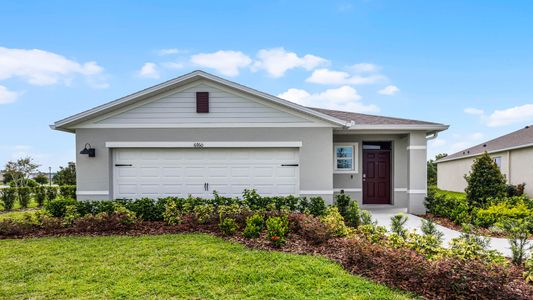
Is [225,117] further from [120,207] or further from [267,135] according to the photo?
[120,207]

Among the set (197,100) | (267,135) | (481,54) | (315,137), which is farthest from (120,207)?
(481,54)

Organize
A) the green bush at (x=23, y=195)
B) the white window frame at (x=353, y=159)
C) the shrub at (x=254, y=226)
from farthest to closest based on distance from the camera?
1. the green bush at (x=23, y=195)
2. the white window frame at (x=353, y=159)
3. the shrub at (x=254, y=226)

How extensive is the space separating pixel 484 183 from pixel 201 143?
1013cm

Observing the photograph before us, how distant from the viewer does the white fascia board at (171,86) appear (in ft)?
29.4

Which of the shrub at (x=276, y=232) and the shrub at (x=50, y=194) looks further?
the shrub at (x=50, y=194)

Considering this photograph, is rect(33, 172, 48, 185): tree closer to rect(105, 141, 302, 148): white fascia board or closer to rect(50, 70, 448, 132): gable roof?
rect(50, 70, 448, 132): gable roof

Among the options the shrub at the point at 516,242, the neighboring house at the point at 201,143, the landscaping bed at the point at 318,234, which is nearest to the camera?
the landscaping bed at the point at 318,234

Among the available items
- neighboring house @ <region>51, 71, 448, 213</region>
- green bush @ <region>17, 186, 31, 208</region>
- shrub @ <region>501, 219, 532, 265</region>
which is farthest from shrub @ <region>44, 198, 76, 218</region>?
shrub @ <region>501, 219, 532, 265</region>

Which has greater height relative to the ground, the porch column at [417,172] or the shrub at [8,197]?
the porch column at [417,172]

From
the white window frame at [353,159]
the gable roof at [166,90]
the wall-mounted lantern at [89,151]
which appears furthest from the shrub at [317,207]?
the wall-mounted lantern at [89,151]

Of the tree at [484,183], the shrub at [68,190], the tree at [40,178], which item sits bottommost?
the tree at [40,178]

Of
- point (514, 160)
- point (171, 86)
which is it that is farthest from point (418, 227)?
point (514, 160)

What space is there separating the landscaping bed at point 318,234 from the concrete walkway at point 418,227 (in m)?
1.19

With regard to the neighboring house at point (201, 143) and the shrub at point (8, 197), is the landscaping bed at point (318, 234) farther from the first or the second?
the shrub at point (8, 197)
